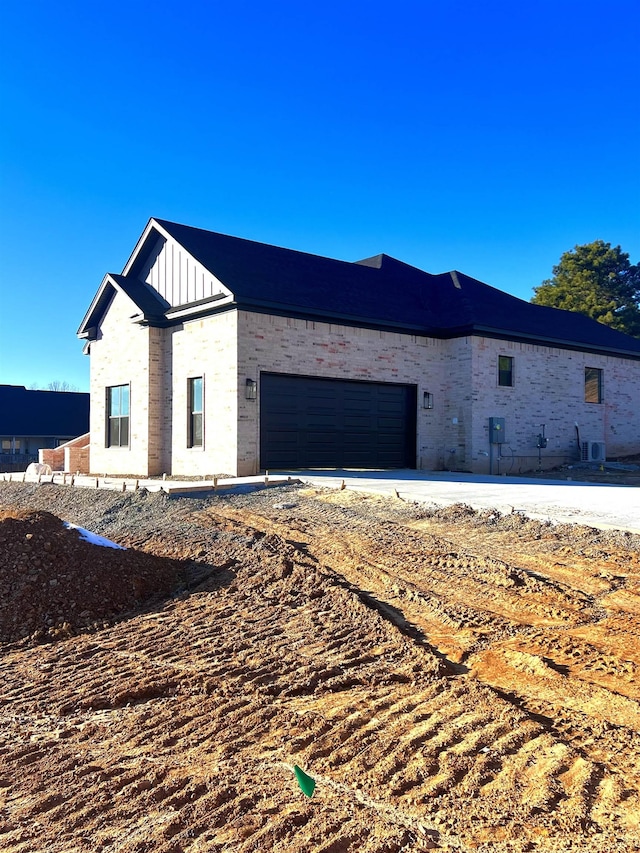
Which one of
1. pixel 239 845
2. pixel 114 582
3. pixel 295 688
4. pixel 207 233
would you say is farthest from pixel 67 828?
pixel 207 233

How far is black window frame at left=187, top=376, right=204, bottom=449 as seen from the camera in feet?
56.5

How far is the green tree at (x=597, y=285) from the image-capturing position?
1636 inches

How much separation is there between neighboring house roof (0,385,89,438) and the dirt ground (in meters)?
36.7

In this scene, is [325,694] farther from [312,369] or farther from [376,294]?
[376,294]

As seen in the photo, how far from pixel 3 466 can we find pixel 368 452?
86.2 feet

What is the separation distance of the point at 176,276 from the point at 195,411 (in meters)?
3.88

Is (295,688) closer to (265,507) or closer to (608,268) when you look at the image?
(265,507)

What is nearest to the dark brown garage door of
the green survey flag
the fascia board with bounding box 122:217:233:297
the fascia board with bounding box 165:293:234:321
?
the fascia board with bounding box 165:293:234:321

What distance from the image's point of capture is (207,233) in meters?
19.7

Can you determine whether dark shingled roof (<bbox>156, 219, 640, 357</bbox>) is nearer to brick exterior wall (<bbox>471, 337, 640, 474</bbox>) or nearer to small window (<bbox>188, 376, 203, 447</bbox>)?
brick exterior wall (<bbox>471, 337, 640, 474</bbox>)

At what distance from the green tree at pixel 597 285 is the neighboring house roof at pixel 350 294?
17930 mm

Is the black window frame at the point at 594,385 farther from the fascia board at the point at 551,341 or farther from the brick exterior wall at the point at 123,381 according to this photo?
the brick exterior wall at the point at 123,381

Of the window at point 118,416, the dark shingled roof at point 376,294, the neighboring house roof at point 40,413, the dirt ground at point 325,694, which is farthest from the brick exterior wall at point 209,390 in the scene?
the neighboring house roof at point 40,413

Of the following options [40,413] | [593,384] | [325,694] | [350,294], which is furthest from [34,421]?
[325,694]
